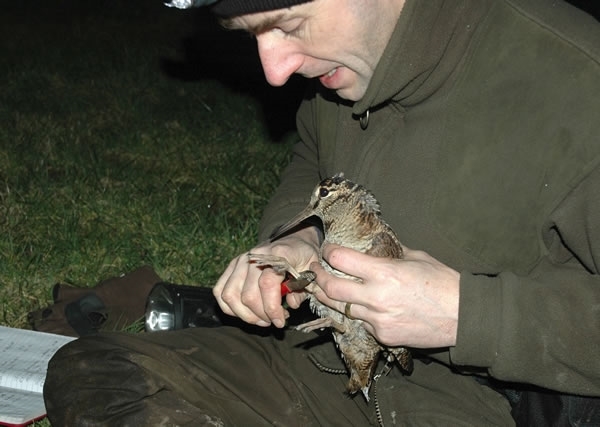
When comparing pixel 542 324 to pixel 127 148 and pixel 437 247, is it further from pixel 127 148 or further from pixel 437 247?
pixel 127 148

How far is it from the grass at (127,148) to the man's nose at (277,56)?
2.16 metres

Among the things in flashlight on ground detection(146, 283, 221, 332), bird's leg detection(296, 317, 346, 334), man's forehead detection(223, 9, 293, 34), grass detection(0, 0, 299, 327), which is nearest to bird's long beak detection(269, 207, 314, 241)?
bird's leg detection(296, 317, 346, 334)

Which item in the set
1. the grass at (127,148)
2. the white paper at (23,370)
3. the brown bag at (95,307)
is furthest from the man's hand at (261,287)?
the grass at (127,148)

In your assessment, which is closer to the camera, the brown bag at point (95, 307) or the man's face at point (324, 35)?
the man's face at point (324, 35)

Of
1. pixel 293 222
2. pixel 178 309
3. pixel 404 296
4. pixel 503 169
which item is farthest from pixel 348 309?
pixel 178 309

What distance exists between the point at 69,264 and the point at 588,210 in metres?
3.08

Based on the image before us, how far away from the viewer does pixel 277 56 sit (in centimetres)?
253

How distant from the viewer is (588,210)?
2.28 meters

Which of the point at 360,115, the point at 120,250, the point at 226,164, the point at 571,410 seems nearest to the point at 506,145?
the point at 360,115

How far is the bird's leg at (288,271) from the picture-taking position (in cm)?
258

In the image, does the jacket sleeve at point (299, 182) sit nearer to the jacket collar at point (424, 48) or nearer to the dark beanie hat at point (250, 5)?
the jacket collar at point (424, 48)

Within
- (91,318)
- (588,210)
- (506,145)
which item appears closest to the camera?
(588,210)

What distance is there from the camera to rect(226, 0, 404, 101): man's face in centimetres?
239

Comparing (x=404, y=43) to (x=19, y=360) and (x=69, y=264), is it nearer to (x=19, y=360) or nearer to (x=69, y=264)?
(x=19, y=360)
